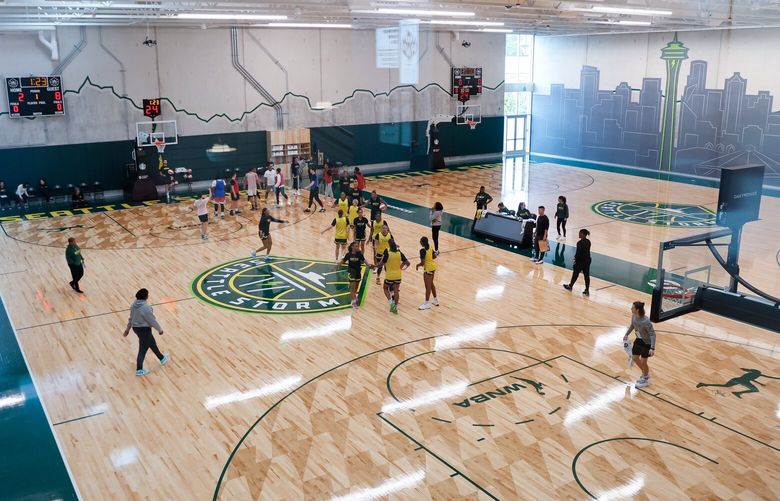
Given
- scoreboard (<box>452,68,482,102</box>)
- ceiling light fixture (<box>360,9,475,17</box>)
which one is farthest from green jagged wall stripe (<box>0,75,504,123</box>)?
ceiling light fixture (<box>360,9,475,17</box>)

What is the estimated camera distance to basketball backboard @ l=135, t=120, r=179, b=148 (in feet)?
84.2

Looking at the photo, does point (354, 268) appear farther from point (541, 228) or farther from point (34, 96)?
point (34, 96)

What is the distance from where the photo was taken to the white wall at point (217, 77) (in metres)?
24.6

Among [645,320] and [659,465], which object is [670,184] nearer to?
[645,320]

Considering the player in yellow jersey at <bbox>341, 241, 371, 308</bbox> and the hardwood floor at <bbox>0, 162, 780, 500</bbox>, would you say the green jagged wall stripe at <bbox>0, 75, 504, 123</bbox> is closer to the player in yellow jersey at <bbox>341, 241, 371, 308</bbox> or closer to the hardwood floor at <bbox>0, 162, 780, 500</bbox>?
the hardwood floor at <bbox>0, 162, 780, 500</bbox>

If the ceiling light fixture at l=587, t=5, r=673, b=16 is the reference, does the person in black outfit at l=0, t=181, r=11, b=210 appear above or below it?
below

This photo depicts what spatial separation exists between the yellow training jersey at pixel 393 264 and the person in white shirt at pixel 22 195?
16.3 m

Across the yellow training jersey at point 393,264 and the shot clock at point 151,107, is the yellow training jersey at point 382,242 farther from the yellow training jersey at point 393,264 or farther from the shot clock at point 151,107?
the shot clock at point 151,107

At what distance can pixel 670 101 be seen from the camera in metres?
30.1

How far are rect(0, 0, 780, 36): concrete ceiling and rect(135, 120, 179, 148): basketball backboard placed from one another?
3640mm

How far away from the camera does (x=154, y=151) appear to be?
1043 inches

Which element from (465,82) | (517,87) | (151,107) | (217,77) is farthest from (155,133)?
(517,87)

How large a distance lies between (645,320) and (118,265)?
12.9 meters

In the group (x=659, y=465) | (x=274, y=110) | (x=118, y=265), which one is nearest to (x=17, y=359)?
(x=118, y=265)
